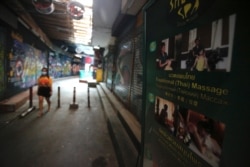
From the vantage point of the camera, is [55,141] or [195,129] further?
[55,141]

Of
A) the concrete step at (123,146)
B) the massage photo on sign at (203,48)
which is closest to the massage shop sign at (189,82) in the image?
the massage photo on sign at (203,48)


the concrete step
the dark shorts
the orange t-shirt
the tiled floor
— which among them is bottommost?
the tiled floor

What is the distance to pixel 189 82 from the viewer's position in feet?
3.69

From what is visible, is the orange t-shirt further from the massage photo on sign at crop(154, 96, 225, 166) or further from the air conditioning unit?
the massage photo on sign at crop(154, 96, 225, 166)

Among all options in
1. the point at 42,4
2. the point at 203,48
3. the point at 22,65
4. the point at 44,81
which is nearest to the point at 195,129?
the point at 203,48

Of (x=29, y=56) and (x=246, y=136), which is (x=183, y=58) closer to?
(x=246, y=136)

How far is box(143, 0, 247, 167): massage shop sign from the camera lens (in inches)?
34.1

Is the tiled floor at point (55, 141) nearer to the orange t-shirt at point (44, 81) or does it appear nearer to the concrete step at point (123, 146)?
the concrete step at point (123, 146)

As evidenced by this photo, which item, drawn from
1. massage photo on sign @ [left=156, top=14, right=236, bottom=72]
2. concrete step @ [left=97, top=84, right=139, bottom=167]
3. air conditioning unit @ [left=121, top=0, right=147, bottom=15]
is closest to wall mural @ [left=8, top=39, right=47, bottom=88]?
concrete step @ [left=97, top=84, right=139, bottom=167]

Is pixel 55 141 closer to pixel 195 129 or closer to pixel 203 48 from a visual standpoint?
pixel 195 129

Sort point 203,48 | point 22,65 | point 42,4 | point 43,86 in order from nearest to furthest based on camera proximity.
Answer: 1. point 203,48
2. point 42,4
3. point 43,86
4. point 22,65

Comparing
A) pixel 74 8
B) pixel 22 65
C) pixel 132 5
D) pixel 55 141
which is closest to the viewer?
pixel 132 5

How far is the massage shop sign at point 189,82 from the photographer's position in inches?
34.1

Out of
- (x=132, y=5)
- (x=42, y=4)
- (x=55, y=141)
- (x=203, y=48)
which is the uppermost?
(x=42, y=4)
